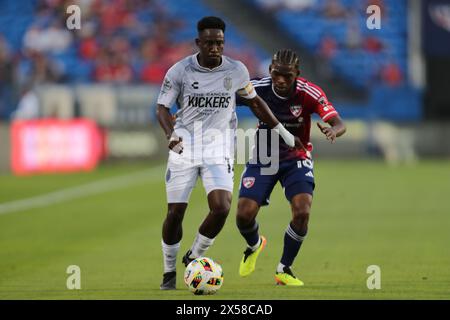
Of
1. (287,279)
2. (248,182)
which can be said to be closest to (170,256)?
(287,279)

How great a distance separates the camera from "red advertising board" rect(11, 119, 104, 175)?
27.6 metres

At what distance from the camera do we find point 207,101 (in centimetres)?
948

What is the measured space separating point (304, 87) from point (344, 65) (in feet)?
82.3

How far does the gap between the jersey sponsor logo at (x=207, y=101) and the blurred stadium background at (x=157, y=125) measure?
3.31 meters

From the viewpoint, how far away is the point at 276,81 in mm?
10195

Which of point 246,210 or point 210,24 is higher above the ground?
point 210,24

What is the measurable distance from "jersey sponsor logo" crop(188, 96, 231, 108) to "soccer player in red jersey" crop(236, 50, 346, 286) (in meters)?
0.85

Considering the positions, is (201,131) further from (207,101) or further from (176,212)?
(176,212)

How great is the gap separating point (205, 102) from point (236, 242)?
16.9 ft

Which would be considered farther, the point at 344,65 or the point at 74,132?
the point at 344,65

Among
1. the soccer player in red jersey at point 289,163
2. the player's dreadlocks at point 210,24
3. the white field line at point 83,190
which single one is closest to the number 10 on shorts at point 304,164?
the soccer player in red jersey at point 289,163

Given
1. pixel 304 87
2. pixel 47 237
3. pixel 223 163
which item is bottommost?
pixel 47 237

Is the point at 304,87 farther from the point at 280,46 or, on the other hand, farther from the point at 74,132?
the point at 280,46
